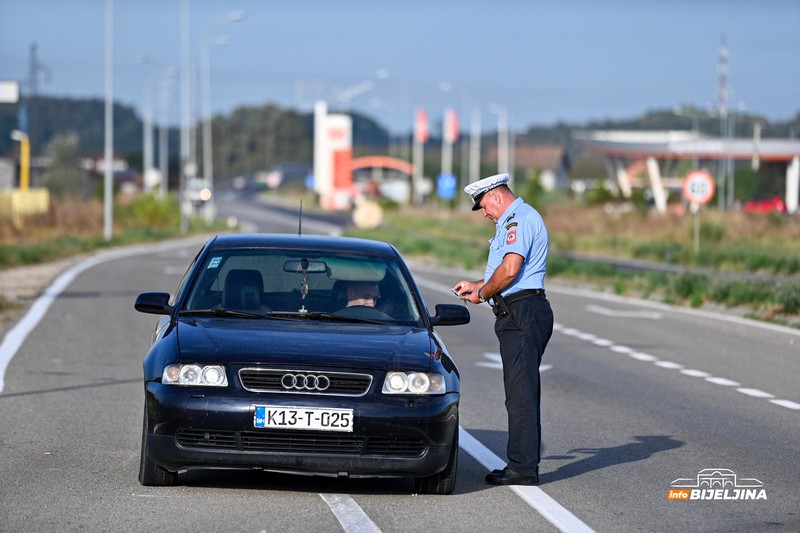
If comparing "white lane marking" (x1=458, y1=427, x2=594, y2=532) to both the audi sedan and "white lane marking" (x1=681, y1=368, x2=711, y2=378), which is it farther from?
"white lane marking" (x1=681, y1=368, x2=711, y2=378)

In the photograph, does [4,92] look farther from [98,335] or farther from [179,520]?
[179,520]

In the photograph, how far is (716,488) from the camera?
29.4 ft

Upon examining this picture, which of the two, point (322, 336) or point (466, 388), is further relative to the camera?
point (466, 388)

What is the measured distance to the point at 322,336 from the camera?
8.54m

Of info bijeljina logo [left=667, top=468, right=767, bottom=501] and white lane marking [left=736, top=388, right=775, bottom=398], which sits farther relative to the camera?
white lane marking [left=736, top=388, right=775, bottom=398]

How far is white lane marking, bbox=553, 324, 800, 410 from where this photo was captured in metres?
14.1

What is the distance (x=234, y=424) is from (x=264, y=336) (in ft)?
2.16

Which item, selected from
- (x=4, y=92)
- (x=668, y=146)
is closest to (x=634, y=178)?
(x=668, y=146)

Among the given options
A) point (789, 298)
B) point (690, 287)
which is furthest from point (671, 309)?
point (789, 298)

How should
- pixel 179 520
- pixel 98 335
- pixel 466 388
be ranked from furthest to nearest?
1. pixel 98 335
2. pixel 466 388
3. pixel 179 520

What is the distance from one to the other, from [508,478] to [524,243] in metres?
1.35

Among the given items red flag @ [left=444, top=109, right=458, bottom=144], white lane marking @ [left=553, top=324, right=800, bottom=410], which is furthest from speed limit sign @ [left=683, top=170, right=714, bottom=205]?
red flag @ [left=444, top=109, right=458, bottom=144]

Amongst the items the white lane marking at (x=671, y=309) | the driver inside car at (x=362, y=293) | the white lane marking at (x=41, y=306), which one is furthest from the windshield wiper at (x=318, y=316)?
the white lane marking at (x=671, y=309)

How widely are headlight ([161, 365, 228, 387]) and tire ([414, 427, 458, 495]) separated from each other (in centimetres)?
128
